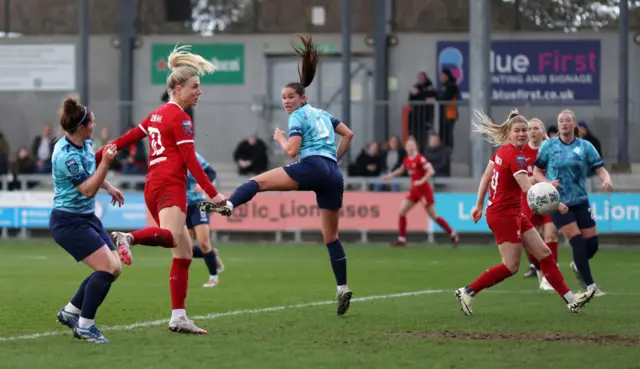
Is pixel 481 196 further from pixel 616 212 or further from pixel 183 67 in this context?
pixel 616 212

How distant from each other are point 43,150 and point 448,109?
8.79 meters

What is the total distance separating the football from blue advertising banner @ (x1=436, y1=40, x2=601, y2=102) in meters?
18.2

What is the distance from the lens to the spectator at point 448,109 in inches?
1116

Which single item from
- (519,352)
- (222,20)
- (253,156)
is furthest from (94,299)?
(222,20)

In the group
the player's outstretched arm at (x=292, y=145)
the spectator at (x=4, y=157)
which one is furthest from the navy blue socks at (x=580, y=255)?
the spectator at (x=4, y=157)

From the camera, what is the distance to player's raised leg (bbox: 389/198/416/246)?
24.8 m

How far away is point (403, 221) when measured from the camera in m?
25.0

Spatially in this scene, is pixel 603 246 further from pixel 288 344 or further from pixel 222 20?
pixel 288 344

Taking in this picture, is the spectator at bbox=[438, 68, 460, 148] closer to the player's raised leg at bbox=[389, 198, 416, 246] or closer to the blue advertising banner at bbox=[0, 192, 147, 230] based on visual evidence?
the player's raised leg at bbox=[389, 198, 416, 246]

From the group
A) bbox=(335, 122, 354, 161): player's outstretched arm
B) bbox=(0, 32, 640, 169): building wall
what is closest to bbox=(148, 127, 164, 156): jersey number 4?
bbox=(335, 122, 354, 161): player's outstretched arm

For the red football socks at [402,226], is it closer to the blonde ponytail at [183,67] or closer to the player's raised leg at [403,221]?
the player's raised leg at [403,221]

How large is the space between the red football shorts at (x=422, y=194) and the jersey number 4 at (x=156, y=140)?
14.5 m

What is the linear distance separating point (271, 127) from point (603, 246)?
8.63 m

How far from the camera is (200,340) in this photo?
10.3m
